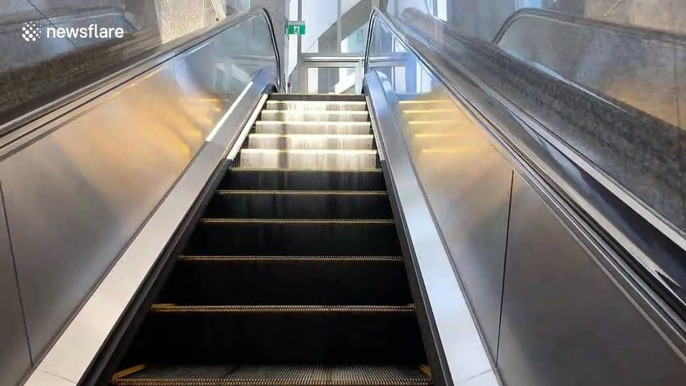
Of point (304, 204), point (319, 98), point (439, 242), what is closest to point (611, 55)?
point (439, 242)

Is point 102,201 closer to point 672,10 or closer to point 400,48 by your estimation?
point 672,10

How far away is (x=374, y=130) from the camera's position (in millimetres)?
4273

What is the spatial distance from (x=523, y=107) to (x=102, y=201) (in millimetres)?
1399

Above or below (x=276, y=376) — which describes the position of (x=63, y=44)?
above

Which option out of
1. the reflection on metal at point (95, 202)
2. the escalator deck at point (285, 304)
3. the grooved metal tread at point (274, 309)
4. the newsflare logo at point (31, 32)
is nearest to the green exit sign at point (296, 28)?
the reflection on metal at point (95, 202)

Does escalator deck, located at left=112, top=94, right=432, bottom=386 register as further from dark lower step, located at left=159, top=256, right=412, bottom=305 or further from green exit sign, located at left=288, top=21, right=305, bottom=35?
green exit sign, located at left=288, top=21, right=305, bottom=35

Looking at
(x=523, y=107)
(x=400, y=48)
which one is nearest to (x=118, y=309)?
(x=523, y=107)

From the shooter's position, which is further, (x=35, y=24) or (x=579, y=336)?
(x=35, y=24)

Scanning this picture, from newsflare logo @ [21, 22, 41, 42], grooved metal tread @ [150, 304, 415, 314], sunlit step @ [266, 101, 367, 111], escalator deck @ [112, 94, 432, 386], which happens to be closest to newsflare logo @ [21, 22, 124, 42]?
newsflare logo @ [21, 22, 41, 42]

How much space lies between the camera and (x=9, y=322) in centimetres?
138

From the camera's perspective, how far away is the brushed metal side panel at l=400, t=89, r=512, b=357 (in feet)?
5.18

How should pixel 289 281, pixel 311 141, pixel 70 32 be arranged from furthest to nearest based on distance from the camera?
pixel 311 141 < pixel 70 32 < pixel 289 281

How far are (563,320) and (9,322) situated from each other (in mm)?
1266

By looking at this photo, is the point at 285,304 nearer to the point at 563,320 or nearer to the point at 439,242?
the point at 439,242
